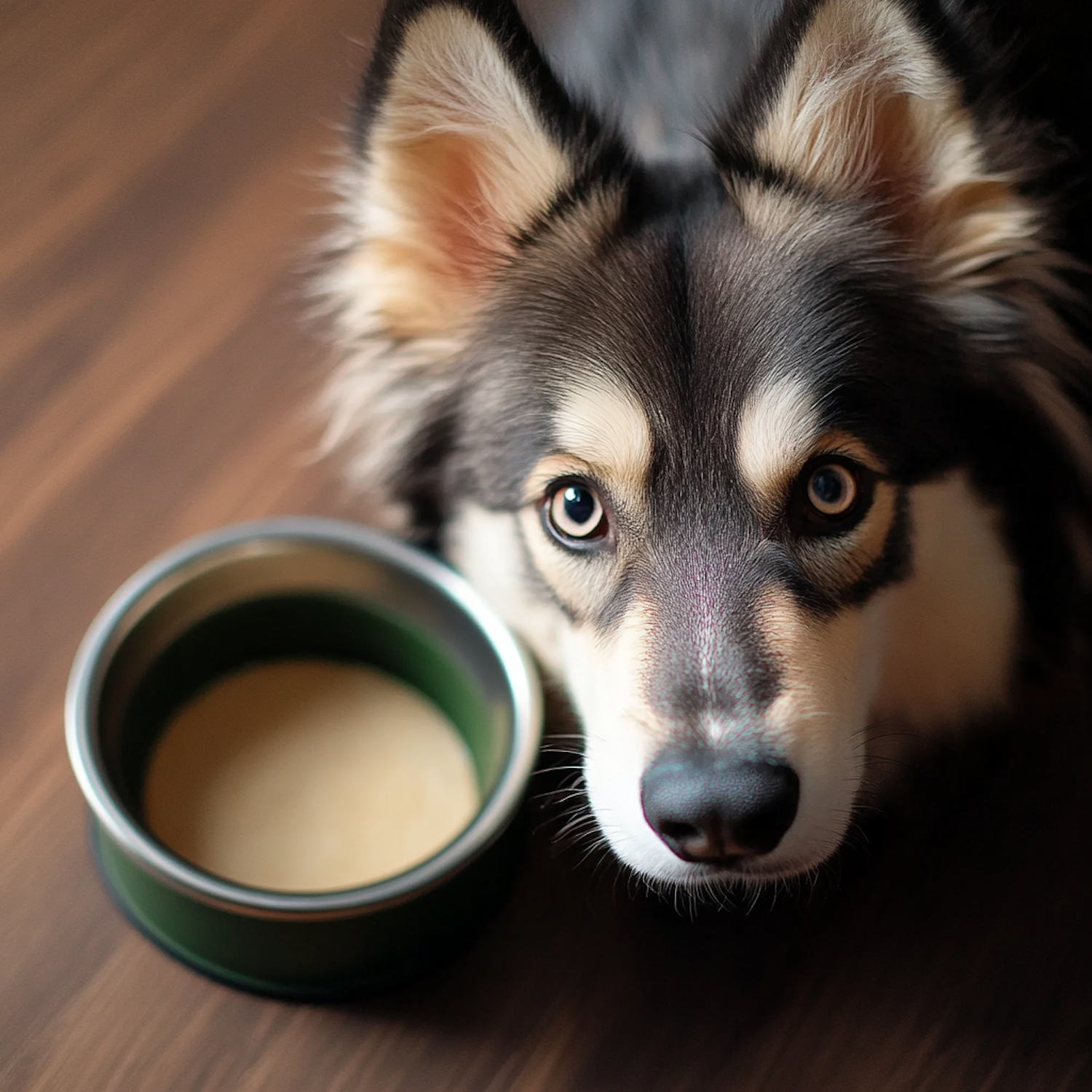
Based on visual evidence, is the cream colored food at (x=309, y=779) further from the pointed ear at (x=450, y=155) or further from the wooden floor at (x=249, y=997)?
the pointed ear at (x=450, y=155)

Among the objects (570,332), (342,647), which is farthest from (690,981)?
(570,332)

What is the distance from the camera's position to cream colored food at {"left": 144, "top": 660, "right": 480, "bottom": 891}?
1358 mm

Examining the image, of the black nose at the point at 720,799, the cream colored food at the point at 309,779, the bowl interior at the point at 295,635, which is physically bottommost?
the cream colored food at the point at 309,779

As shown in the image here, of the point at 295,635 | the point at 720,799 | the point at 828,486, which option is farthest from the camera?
the point at 295,635

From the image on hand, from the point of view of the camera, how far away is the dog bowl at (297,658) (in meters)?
1.17

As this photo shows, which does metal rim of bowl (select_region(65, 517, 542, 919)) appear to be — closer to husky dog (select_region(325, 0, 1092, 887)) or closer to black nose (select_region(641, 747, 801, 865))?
husky dog (select_region(325, 0, 1092, 887))

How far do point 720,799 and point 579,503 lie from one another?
0.35 m

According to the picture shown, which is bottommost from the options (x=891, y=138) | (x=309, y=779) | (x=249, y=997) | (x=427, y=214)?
(x=249, y=997)

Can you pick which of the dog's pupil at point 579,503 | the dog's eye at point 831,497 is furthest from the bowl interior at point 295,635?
the dog's eye at point 831,497

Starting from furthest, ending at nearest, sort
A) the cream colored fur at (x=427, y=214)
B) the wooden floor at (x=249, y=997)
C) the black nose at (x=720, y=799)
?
the wooden floor at (x=249, y=997) < the cream colored fur at (x=427, y=214) < the black nose at (x=720, y=799)

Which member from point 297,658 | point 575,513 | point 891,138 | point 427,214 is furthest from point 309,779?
point 891,138

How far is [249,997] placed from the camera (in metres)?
1.33

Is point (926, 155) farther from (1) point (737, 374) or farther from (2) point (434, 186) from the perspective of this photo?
(2) point (434, 186)

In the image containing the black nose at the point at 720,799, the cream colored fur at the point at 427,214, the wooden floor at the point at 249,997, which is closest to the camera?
the black nose at the point at 720,799
